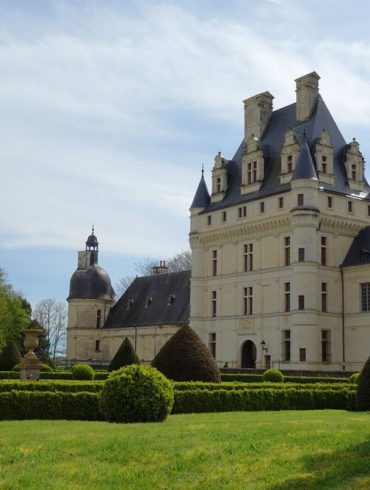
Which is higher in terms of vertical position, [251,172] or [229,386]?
[251,172]

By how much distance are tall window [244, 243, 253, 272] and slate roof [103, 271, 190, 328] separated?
8952mm

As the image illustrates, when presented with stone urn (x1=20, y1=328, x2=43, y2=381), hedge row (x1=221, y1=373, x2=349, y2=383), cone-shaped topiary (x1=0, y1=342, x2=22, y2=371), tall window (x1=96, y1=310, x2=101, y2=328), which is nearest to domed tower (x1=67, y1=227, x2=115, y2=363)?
tall window (x1=96, y1=310, x2=101, y2=328)

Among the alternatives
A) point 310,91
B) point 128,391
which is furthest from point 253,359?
point 128,391

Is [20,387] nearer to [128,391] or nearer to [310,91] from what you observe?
[128,391]

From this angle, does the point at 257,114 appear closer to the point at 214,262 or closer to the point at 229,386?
the point at 214,262

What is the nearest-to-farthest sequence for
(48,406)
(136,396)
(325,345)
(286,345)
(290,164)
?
1. (136,396)
2. (48,406)
3. (325,345)
4. (286,345)
5. (290,164)

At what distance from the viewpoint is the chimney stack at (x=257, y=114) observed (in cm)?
5081

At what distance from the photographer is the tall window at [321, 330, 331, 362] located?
141 ft

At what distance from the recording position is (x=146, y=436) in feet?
40.9

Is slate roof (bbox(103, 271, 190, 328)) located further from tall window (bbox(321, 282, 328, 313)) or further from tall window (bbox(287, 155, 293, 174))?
tall window (bbox(287, 155, 293, 174))

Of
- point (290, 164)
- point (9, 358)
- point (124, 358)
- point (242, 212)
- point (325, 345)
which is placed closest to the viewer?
point (124, 358)

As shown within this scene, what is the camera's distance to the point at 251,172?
48219 mm

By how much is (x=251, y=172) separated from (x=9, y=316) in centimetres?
2369

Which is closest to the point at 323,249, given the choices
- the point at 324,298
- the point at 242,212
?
the point at 324,298
